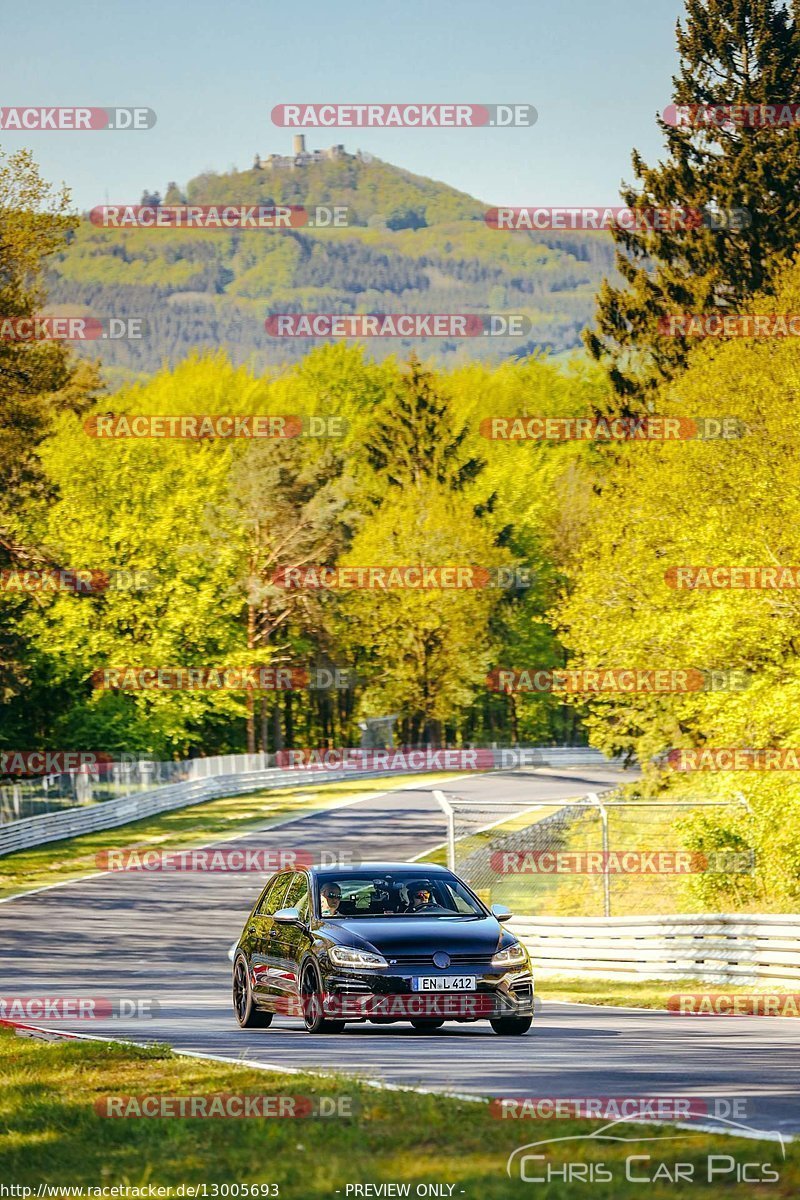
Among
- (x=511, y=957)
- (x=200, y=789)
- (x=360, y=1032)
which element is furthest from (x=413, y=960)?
(x=200, y=789)

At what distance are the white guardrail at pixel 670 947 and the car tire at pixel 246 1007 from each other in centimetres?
661

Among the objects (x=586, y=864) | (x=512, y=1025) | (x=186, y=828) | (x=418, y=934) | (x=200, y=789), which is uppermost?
(x=418, y=934)

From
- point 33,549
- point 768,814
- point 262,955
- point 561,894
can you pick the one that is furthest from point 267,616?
point 262,955

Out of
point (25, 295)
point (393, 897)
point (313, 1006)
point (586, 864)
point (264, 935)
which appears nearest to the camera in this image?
point (313, 1006)

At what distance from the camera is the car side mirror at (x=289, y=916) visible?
15047mm

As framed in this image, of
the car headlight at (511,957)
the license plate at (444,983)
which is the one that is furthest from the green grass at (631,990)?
the license plate at (444,983)

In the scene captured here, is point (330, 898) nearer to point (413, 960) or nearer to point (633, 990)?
point (413, 960)

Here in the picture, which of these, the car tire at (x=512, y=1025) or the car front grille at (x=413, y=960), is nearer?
the car front grille at (x=413, y=960)

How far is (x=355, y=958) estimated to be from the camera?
46.5 feet

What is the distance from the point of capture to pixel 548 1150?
26.7ft

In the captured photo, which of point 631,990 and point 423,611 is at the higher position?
point 423,611

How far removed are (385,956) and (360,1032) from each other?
1463 millimetres

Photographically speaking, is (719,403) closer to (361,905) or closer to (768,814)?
(768,814)

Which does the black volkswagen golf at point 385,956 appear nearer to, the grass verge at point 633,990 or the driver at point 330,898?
the driver at point 330,898
